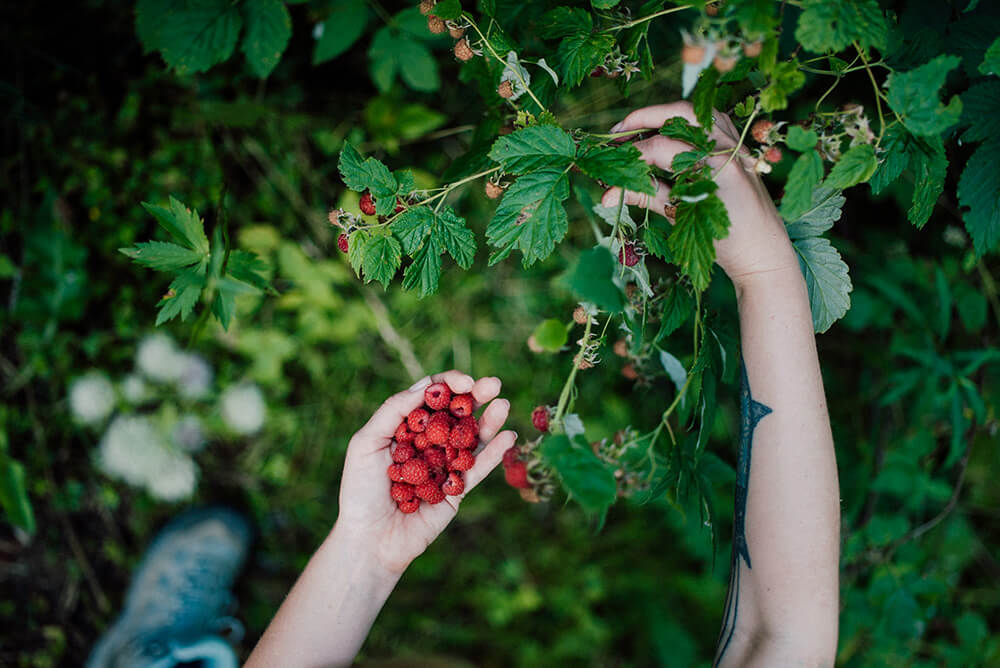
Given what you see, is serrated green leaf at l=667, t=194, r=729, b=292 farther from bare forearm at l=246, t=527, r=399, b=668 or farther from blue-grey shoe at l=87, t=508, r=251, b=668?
blue-grey shoe at l=87, t=508, r=251, b=668

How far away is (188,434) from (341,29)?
1754 millimetres

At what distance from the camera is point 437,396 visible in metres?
1.23

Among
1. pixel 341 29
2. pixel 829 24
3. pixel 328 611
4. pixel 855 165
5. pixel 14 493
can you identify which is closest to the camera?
pixel 829 24

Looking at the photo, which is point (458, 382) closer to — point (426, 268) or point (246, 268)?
point (426, 268)

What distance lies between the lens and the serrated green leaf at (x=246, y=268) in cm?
128

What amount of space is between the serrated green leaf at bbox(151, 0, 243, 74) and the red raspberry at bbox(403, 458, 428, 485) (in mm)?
1080

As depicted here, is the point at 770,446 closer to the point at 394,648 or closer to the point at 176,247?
the point at 176,247

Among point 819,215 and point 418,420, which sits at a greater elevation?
point 819,215

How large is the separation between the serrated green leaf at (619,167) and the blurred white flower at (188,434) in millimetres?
2200

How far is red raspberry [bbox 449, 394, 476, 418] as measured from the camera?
124cm

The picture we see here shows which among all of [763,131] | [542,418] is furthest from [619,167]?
[542,418]

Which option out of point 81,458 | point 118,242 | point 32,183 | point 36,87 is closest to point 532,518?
point 81,458

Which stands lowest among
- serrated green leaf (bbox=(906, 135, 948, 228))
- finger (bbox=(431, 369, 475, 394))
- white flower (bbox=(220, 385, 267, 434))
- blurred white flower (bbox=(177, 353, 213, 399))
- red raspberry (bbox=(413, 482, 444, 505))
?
white flower (bbox=(220, 385, 267, 434))

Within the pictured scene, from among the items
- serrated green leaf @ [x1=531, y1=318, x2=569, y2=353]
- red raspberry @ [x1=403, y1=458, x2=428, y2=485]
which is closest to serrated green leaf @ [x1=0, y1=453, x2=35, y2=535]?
red raspberry @ [x1=403, y1=458, x2=428, y2=485]
